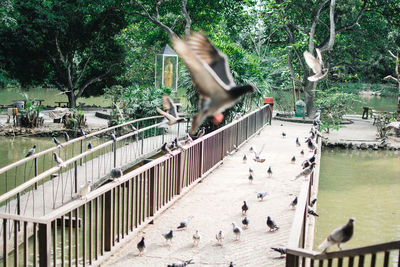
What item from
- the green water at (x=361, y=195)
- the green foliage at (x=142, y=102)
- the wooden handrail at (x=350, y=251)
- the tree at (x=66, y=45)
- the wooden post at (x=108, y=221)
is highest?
the tree at (x=66, y=45)

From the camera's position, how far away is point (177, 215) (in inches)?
273

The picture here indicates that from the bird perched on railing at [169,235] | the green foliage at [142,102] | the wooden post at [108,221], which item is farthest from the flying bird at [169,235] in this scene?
the green foliage at [142,102]

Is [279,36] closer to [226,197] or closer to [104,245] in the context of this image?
[226,197]

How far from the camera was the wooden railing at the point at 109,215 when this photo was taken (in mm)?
4148

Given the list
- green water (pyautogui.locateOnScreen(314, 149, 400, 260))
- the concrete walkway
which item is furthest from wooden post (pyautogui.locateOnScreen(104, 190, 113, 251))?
green water (pyautogui.locateOnScreen(314, 149, 400, 260))

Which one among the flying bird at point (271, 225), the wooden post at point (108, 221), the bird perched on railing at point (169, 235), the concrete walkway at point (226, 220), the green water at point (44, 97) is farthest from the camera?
the green water at point (44, 97)

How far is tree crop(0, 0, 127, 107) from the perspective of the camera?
23516 millimetres

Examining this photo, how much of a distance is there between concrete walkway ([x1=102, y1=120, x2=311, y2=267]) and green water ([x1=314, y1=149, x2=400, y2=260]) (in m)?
1.33

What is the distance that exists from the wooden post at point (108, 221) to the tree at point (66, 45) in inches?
765

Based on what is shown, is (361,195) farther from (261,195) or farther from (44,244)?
(44,244)

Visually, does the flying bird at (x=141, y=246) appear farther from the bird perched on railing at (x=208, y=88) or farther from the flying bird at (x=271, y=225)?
the bird perched on railing at (x=208, y=88)

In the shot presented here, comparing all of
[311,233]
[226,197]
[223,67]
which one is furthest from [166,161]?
[223,67]

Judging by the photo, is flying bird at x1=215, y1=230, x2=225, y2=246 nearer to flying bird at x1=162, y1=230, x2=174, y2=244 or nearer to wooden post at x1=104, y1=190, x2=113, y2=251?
flying bird at x1=162, y1=230, x2=174, y2=244

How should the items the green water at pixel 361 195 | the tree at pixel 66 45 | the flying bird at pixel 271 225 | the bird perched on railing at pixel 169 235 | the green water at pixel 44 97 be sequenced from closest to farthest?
the bird perched on railing at pixel 169 235 → the flying bird at pixel 271 225 → the green water at pixel 361 195 → the tree at pixel 66 45 → the green water at pixel 44 97
